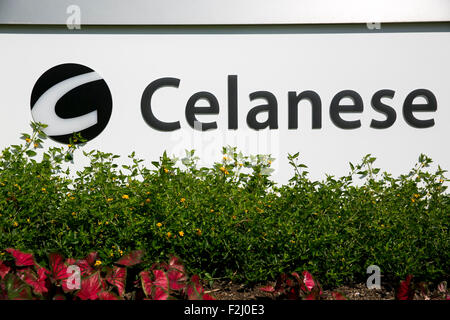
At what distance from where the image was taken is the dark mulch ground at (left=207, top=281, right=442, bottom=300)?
2.58 metres

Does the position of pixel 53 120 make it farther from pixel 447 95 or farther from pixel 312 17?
pixel 447 95

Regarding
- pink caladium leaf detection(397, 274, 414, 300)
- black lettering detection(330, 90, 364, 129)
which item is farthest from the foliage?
black lettering detection(330, 90, 364, 129)

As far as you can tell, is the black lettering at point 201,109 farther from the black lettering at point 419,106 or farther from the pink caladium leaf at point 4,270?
the pink caladium leaf at point 4,270

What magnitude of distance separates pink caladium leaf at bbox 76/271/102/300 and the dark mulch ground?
3.02 feet

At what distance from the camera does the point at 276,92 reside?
4.18 metres

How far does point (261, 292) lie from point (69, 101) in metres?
2.91

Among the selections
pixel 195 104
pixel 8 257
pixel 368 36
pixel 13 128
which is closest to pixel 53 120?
pixel 13 128

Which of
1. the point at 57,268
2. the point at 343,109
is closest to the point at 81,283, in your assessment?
the point at 57,268

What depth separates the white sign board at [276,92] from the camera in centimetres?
416

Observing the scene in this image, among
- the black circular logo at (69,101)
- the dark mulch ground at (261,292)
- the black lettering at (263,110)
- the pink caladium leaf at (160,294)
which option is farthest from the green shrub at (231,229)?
the black lettering at (263,110)

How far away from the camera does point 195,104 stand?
13.7 feet

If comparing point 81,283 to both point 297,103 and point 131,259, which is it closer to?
point 131,259

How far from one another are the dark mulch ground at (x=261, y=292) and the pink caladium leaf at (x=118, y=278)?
2.38ft

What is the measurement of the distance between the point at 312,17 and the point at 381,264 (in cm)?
268
